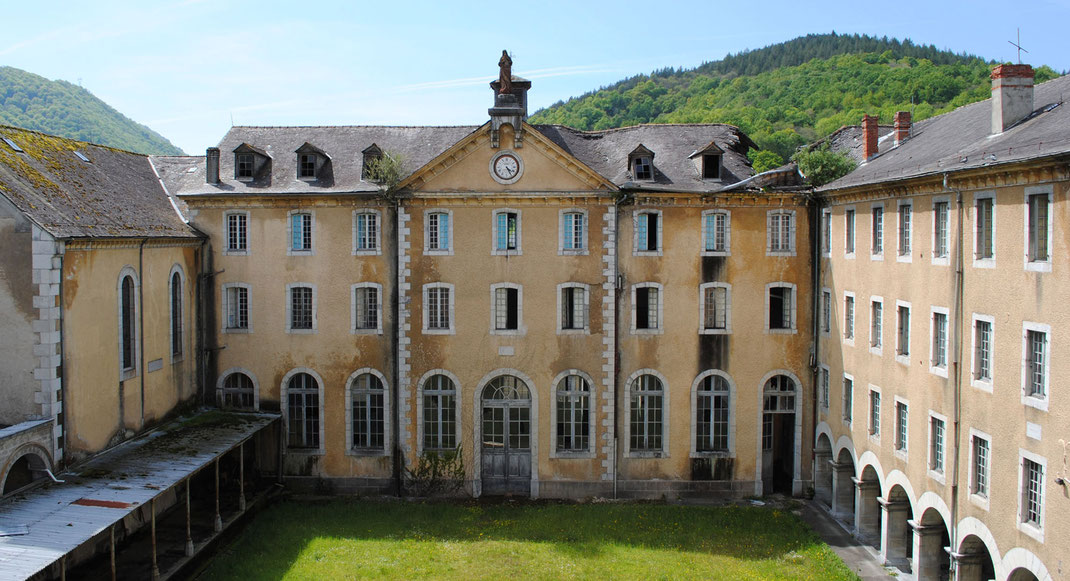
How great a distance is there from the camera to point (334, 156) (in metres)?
30.4

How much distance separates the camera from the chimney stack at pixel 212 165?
29.3 m

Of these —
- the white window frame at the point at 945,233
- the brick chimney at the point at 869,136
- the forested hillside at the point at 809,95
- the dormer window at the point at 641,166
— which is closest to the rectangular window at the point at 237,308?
the dormer window at the point at 641,166

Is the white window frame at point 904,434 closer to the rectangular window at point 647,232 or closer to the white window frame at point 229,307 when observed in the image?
the rectangular window at point 647,232

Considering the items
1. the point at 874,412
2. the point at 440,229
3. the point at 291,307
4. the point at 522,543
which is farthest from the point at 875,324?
the point at 291,307

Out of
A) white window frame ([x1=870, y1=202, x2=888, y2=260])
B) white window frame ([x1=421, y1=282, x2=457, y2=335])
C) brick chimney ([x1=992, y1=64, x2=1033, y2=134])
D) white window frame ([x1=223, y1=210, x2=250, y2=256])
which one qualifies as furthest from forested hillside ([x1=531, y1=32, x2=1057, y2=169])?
white window frame ([x1=223, y1=210, x2=250, y2=256])

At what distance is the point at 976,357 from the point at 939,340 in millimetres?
1897

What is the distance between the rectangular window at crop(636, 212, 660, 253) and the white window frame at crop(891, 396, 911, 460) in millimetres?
9740

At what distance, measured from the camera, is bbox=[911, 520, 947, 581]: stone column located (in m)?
20.2

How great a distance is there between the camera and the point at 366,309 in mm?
29016

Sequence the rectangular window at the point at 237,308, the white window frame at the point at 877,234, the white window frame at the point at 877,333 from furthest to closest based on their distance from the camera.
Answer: the rectangular window at the point at 237,308
the white window frame at the point at 877,234
the white window frame at the point at 877,333

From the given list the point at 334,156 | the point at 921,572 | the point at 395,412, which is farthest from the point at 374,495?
the point at 921,572

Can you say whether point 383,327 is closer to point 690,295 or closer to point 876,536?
point 690,295

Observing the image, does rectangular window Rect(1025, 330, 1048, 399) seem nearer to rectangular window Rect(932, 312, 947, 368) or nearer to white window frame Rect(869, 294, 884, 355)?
rectangular window Rect(932, 312, 947, 368)

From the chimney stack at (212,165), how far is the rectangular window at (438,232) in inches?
322
